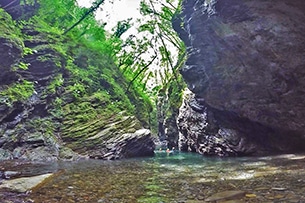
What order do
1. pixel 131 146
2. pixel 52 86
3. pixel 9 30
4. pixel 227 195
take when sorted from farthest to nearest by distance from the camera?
pixel 52 86, pixel 9 30, pixel 131 146, pixel 227 195

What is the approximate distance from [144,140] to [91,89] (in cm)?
500

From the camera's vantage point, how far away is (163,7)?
27.2 meters

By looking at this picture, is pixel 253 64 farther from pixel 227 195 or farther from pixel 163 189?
pixel 227 195

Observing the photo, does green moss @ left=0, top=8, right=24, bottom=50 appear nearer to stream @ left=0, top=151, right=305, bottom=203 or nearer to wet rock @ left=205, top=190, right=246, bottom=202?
stream @ left=0, top=151, right=305, bottom=203

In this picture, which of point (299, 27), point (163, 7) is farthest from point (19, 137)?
point (163, 7)

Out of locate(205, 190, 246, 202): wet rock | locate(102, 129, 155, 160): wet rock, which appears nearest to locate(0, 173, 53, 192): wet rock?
locate(205, 190, 246, 202): wet rock

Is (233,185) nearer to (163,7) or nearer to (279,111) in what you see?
(279,111)

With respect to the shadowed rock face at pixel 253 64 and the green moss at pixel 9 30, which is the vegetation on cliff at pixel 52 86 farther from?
the shadowed rock face at pixel 253 64

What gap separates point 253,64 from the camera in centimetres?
1298

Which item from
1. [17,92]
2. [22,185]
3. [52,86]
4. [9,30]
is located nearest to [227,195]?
[22,185]

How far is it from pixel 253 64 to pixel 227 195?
9.23 m

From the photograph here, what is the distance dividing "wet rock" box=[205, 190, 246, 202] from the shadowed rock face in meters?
8.46

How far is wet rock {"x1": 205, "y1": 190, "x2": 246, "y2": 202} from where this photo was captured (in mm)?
4827

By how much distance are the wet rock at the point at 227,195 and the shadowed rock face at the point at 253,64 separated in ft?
27.7
